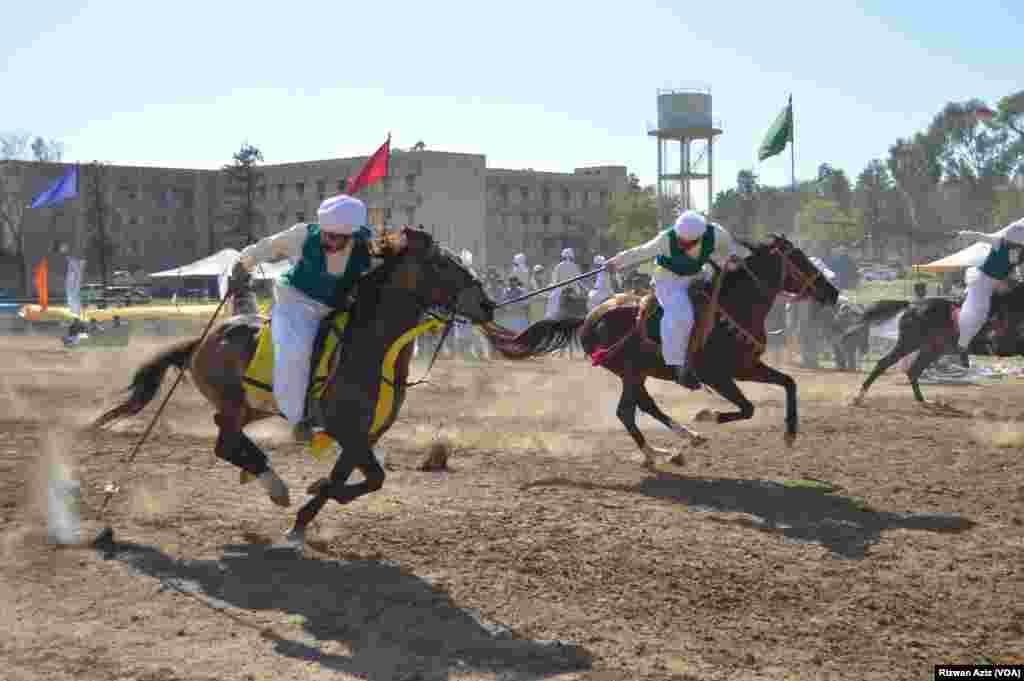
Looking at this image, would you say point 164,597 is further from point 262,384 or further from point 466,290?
point 466,290

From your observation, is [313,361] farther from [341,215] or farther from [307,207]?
[307,207]

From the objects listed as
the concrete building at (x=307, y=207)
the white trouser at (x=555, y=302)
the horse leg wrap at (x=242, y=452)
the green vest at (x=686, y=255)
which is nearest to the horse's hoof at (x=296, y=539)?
the horse leg wrap at (x=242, y=452)

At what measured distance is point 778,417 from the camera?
1466 cm

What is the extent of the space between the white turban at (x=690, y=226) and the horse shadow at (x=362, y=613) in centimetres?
515

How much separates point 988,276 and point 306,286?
11.4 m

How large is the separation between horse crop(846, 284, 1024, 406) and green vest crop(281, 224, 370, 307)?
1079cm

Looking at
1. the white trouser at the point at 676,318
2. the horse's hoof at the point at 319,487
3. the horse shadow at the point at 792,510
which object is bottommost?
the horse shadow at the point at 792,510

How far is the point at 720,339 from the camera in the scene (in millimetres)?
10859

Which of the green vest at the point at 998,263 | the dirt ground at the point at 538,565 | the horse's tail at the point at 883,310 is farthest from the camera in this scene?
the horse's tail at the point at 883,310

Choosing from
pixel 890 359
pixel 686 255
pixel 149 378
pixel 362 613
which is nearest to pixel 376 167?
pixel 686 255

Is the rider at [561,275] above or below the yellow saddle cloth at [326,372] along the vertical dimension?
above

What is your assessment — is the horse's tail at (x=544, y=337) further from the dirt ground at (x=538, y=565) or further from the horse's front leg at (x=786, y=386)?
the horse's front leg at (x=786, y=386)

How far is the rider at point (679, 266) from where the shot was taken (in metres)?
10.8

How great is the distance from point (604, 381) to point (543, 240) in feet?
251
